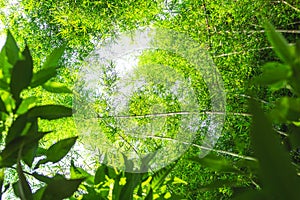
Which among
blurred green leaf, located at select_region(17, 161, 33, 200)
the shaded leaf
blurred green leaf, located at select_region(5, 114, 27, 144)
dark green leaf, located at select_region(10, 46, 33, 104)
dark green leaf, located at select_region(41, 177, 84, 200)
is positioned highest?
the shaded leaf

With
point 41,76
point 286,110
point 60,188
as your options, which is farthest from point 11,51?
point 286,110

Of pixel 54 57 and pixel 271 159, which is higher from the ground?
pixel 54 57

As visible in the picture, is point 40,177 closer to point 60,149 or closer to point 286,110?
point 60,149

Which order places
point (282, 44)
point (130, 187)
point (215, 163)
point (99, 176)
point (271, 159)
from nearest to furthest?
point (271, 159) < point (282, 44) < point (215, 163) < point (130, 187) < point (99, 176)

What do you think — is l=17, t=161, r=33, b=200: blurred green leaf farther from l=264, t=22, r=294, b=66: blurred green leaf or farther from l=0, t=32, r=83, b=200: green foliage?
l=264, t=22, r=294, b=66: blurred green leaf

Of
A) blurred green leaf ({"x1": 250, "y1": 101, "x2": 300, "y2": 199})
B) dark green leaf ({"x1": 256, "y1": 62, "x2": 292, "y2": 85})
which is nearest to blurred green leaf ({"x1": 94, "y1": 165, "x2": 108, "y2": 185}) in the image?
dark green leaf ({"x1": 256, "y1": 62, "x2": 292, "y2": 85})

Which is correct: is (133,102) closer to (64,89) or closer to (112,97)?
(112,97)

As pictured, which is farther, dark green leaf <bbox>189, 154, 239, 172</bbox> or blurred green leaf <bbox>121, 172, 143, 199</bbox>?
blurred green leaf <bbox>121, 172, 143, 199</bbox>

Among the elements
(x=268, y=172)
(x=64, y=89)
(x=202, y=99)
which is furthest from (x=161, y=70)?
(x=268, y=172)

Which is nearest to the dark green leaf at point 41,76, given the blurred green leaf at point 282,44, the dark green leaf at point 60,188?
the dark green leaf at point 60,188

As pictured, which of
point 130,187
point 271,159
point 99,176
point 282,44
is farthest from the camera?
point 99,176

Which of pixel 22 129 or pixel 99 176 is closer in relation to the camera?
pixel 22 129

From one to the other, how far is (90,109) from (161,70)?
1.32 feet

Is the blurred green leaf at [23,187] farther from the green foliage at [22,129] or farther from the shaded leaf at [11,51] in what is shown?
the shaded leaf at [11,51]
